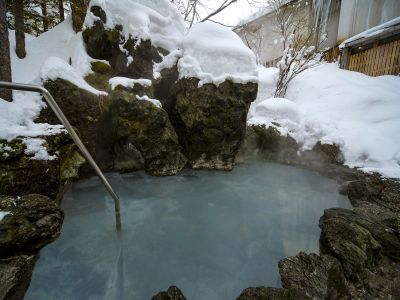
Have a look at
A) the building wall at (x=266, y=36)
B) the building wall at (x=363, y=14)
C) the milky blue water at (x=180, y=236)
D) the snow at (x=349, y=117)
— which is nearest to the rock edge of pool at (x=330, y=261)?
the milky blue water at (x=180, y=236)

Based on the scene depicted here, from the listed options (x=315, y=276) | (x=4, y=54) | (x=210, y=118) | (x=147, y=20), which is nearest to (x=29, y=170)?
(x=4, y=54)

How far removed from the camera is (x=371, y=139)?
19.5ft

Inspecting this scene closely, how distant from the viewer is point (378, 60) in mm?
9055

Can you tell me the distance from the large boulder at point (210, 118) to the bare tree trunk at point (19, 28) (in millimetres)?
4893

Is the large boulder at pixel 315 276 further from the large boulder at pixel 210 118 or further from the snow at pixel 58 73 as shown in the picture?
the snow at pixel 58 73

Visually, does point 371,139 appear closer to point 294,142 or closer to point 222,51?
point 294,142

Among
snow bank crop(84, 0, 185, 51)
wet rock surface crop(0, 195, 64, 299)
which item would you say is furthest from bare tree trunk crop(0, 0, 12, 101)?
wet rock surface crop(0, 195, 64, 299)

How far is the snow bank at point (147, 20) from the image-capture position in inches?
221

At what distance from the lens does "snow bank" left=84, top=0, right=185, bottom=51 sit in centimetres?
561

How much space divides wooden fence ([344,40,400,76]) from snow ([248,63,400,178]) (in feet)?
1.86

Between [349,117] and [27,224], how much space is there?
8310mm

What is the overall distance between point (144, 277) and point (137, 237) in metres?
0.76

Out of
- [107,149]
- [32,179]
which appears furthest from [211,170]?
[32,179]

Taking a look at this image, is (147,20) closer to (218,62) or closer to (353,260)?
(218,62)
